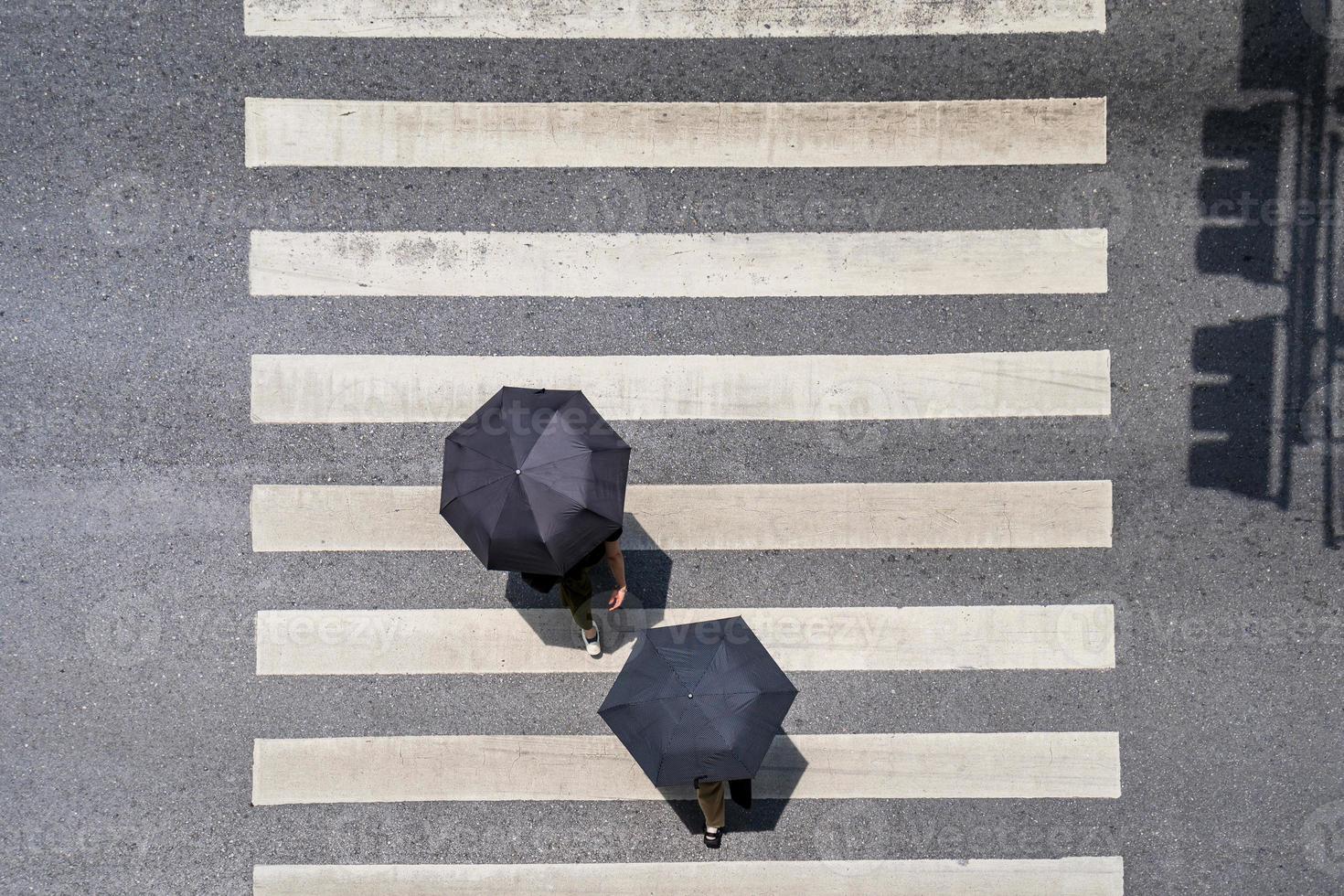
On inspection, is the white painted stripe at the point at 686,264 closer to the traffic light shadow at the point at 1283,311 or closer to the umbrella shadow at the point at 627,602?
the traffic light shadow at the point at 1283,311

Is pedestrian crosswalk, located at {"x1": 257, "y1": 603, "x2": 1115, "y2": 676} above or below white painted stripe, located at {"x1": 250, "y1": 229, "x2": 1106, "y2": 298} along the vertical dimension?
below

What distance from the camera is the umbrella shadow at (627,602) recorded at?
560 centimetres

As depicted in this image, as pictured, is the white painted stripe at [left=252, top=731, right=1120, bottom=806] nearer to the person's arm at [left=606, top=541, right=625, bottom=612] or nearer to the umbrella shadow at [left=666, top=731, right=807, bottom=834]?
the umbrella shadow at [left=666, top=731, right=807, bottom=834]

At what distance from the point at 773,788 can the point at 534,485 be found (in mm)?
2604

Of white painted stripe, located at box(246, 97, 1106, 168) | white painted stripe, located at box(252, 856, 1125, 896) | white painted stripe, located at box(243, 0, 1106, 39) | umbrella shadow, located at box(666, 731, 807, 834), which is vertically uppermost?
white painted stripe, located at box(243, 0, 1106, 39)

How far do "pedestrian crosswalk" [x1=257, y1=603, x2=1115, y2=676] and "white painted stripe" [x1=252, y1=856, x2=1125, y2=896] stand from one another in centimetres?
126

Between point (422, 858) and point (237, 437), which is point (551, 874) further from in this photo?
point (237, 437)

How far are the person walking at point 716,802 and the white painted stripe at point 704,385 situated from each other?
2.27 metres

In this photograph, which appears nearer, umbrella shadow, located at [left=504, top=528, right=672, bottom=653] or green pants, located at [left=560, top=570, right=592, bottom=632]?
green pants, located at [left=560, top=570, right=592, bottom=632]

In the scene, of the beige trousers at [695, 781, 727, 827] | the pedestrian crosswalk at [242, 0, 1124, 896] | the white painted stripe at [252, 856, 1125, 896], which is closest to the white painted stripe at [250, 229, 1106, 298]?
the pedestrian crosswalk at [242, 0, 1124, 896]

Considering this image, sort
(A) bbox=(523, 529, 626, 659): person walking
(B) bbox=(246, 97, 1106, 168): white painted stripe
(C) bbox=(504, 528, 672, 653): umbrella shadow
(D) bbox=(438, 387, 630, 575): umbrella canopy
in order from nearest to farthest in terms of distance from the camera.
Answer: (D) bbox=(438, 387, 630, 575): umbrella canopy < (A) bbox=(523, 529, 626, 659): person walking < (B) bbox=(246, 97, 1106, 168): white painted stripe < (C) bbox=(504, 528, 672, 653): umbrella shadow

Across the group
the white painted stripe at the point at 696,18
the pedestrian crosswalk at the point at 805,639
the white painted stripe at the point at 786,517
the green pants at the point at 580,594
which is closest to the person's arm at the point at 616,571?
the green pants at the point at 580,594

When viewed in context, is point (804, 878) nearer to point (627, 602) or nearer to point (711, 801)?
point (711, 801)

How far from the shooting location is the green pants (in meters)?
5.19
